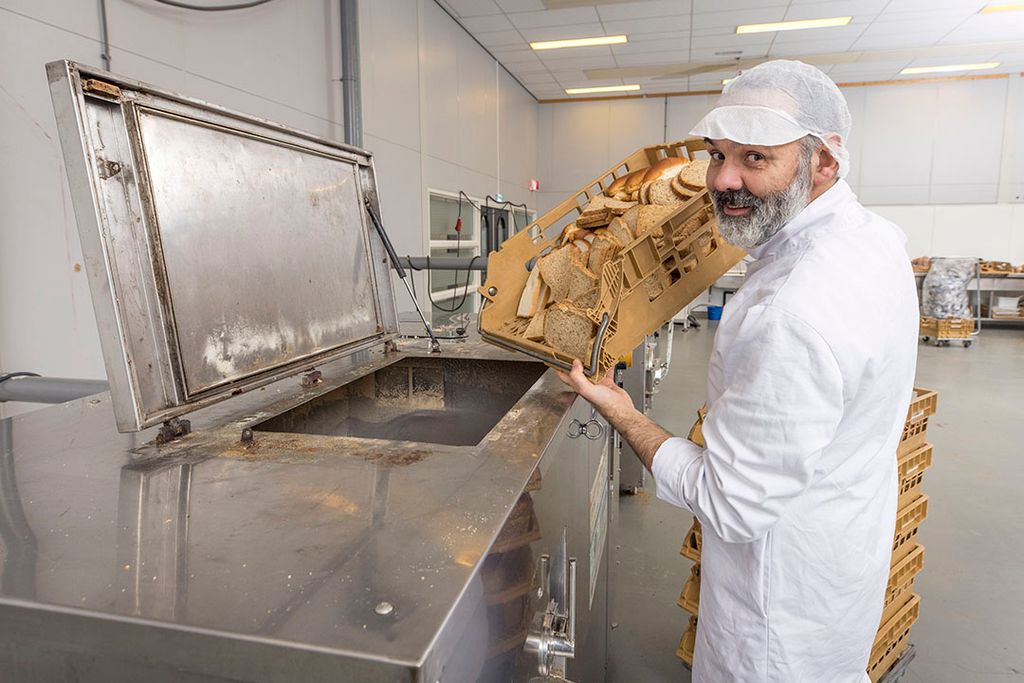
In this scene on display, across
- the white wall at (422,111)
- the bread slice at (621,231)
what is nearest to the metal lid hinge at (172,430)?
the bread slice at (621,231)

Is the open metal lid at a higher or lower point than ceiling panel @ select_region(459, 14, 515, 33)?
lower

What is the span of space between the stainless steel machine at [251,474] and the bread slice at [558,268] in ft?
0.88

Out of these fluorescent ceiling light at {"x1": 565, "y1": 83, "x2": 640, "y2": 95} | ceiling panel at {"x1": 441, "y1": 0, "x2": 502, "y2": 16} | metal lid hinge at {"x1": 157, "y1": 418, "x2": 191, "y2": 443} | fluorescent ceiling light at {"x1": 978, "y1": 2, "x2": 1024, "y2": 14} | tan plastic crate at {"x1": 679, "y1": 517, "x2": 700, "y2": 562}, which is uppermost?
fluorescent ceiling light at {"x1": 565, "y1": 83, "x2": 640, "y2": 95}

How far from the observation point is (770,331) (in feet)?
2.98

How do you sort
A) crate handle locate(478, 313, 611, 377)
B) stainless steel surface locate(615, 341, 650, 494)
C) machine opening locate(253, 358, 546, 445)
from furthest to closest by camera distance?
stainless steel surface locate(615, 341, 650, 494) → machine opening locate(253, 358, 546, 445) → crate handle locate(478, 313, 611, 377)

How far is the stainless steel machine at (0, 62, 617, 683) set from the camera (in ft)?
1.83

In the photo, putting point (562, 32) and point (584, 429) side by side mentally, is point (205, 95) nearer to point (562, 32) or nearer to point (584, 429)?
point (584, 429)

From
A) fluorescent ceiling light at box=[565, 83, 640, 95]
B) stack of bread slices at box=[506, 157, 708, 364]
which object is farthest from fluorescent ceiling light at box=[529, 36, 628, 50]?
stack of bread slices at box=[506, 157, 708, 364]

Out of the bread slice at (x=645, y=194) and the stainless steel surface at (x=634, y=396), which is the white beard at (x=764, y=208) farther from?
the stainless steel surface at (x=634, y=396)

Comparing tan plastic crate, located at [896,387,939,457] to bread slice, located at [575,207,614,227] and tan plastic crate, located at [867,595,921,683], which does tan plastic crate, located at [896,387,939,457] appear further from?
bread slice, located at [575,207,614,227]

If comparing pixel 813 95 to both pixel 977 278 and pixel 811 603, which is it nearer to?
pixel 811 603

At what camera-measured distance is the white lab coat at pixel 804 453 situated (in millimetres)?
903

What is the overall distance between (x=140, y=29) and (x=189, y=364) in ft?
7.05

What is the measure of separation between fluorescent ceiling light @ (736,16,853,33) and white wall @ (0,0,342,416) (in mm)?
5365
